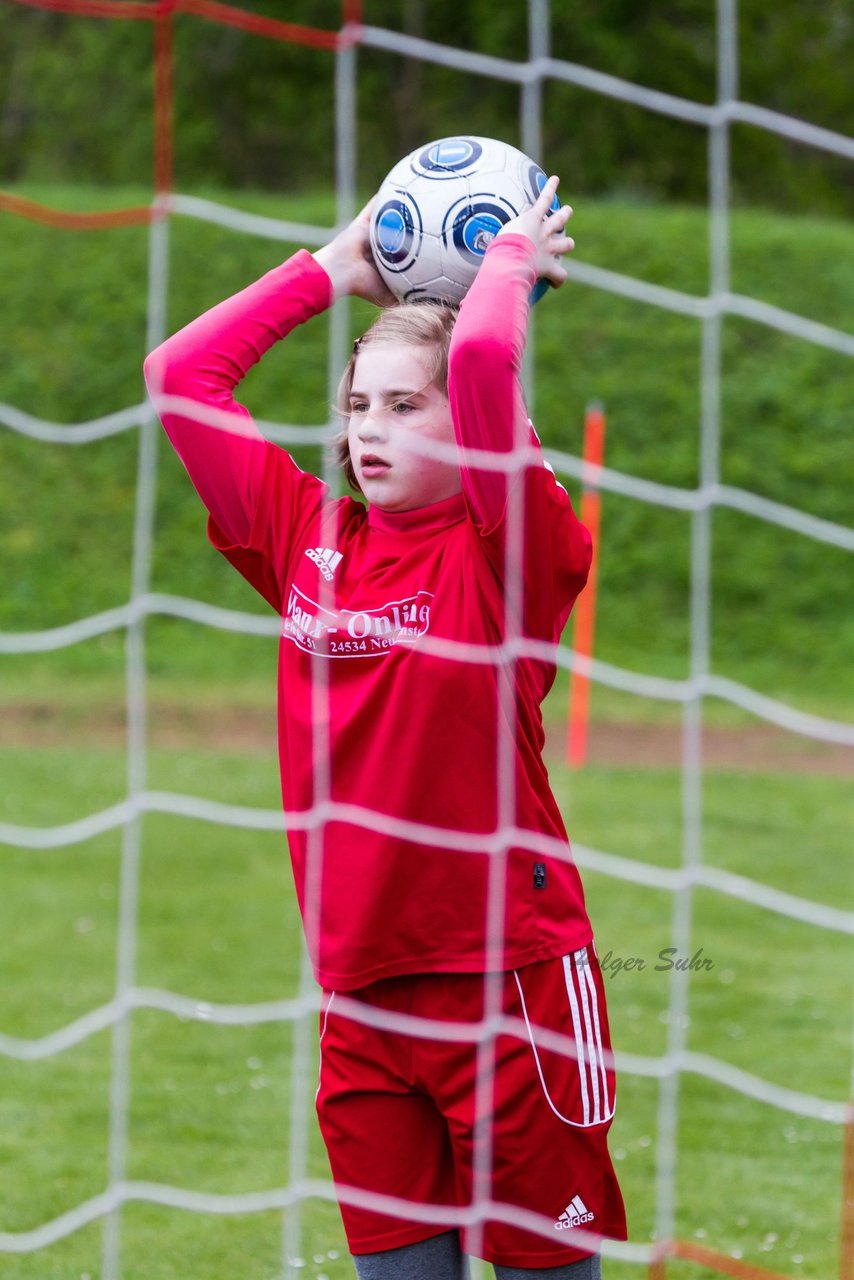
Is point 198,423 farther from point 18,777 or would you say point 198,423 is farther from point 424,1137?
point 18,777

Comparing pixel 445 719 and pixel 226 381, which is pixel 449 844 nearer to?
pixel 445 719

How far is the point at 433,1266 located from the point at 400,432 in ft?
3.07

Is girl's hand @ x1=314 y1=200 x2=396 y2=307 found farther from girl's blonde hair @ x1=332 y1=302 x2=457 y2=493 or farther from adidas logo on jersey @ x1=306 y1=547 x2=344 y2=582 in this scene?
adidas logo on jersey @ x1=306 y1=547 x2=344 y2=582

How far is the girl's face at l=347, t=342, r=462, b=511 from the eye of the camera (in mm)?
1904

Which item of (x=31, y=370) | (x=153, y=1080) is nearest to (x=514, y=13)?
(x=31, y=370)

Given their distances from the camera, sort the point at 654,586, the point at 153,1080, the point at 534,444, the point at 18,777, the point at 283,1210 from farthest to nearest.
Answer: the point at 654,586
the point at 18,777
the point at 153,1080
the point at 283,1210
the point at 534,444

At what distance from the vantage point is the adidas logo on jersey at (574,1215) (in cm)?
185

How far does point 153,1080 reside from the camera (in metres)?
3.91

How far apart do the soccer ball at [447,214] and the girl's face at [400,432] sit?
180 millimetres

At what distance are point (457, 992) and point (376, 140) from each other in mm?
17065

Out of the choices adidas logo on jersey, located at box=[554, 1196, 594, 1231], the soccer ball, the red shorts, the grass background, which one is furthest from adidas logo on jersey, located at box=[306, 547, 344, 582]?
the grass background

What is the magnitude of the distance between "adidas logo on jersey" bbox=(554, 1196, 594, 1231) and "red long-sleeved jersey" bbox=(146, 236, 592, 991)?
274 millimetres

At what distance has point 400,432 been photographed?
1.91 meters

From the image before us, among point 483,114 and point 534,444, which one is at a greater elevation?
point 483,114
